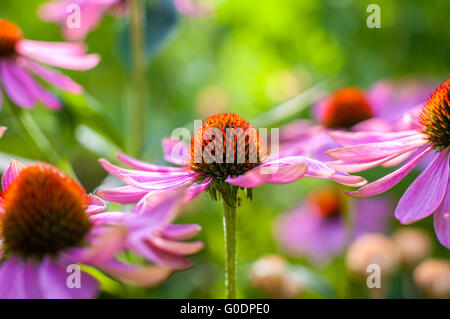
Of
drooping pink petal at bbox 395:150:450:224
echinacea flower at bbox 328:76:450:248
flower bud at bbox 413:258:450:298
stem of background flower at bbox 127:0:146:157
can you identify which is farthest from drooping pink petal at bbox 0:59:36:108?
flower bud at bbox 413:258:450:298

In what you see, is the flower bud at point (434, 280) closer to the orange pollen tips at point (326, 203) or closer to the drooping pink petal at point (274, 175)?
the drooping pink petal at point (274, 175)

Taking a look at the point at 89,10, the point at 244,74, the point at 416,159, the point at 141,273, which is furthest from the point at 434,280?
the point at 244,74

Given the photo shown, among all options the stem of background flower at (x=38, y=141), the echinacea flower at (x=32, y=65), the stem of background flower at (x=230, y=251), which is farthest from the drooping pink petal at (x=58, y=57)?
the stem of background flower at (x=230, y=251)

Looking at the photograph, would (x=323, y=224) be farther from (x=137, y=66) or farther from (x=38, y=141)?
(x=38, y=141)

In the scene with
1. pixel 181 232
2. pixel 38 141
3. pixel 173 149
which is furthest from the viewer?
pixel 38 141

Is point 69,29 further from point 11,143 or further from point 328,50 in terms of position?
point 328,50

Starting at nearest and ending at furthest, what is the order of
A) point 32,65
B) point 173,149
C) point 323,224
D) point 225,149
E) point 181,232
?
point 181,232 → point 225,149 → point 173,149 → point 32,65 → point 323,224

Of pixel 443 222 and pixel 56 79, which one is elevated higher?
pixel 56 79

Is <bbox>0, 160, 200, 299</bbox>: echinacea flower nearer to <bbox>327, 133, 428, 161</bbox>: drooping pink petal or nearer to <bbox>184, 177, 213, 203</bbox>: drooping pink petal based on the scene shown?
<bbox>184, 177, 213, 203</bbox>: drooping pink petal

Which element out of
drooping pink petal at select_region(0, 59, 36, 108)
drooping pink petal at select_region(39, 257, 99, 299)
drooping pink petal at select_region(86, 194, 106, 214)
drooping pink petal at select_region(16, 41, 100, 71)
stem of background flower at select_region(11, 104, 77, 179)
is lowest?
drooping pink petal at select_region(39, 257, 99, 299)
